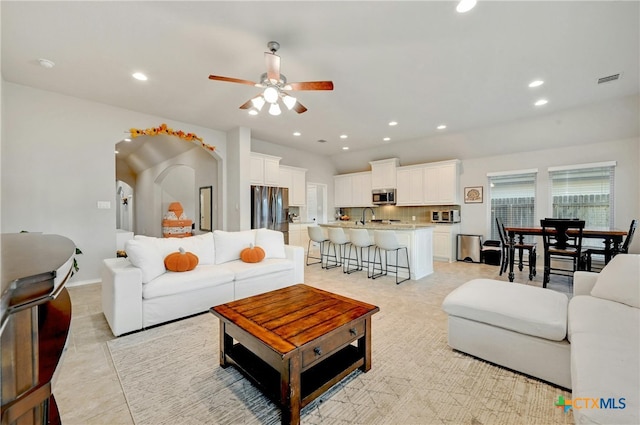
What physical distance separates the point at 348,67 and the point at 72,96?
4173 millimetres

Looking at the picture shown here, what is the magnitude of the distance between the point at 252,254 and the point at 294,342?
217 cm

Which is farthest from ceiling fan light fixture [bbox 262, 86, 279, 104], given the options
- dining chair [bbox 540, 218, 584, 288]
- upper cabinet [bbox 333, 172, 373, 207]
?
upper cabinet [bbox 333, 172, 373, 207]

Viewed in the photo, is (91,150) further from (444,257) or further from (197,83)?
(444,257)

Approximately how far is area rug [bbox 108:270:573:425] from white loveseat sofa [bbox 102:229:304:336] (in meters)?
0.23

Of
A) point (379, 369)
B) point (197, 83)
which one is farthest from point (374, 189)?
point (379, 369)

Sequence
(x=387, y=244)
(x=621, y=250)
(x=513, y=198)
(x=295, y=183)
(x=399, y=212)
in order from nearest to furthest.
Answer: (x=621, y=250) < (x=387, y=244) < (x=513, y=198) < (x=295, y=183) < (x=399, y=212)

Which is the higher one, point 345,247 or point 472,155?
point 472,155

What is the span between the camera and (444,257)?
6.17 m

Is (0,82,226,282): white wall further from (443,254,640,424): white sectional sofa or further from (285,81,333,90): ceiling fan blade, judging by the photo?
(443,254,640,424): white sectional sofa

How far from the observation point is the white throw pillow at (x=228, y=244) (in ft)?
11.6

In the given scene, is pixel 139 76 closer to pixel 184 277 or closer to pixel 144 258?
pixel 144 258

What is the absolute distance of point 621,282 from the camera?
2020 mm

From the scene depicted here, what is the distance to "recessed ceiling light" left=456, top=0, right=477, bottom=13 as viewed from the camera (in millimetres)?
2097

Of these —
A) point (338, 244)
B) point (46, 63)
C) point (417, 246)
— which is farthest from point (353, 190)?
point (46, 63)
